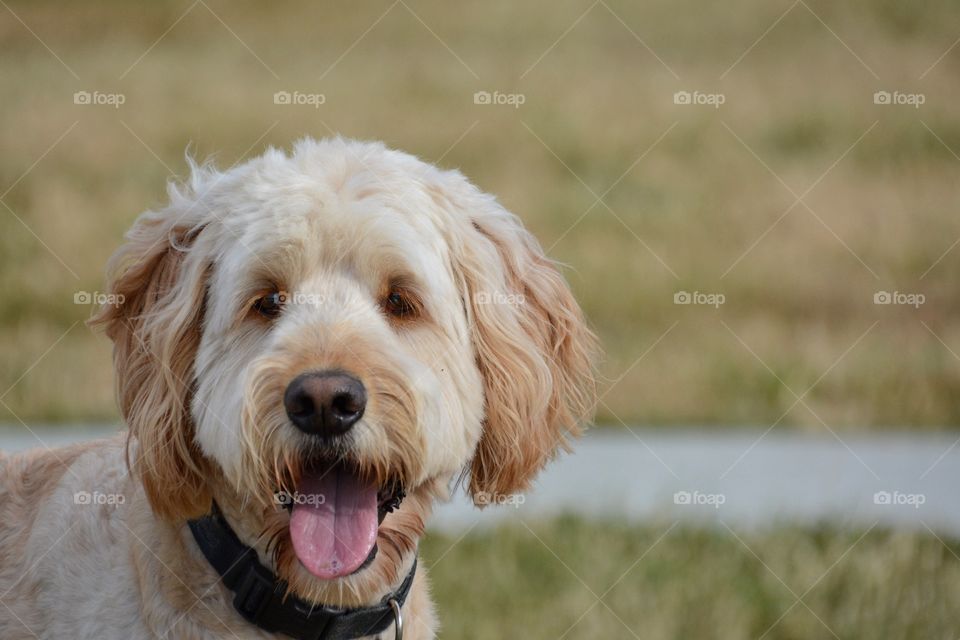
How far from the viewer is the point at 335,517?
337 cm

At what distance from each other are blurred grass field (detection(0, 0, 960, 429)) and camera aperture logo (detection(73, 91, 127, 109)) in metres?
0.13

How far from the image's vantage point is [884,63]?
15.1m

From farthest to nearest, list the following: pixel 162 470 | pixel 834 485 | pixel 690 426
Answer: pixel 690 426
pixel 834 485
pixel 162 470

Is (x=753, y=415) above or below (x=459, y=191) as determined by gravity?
below

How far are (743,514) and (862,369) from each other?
310 cm

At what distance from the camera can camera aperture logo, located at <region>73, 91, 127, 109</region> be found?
42.8 ft

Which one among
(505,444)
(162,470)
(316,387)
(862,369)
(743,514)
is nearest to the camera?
(316,387)

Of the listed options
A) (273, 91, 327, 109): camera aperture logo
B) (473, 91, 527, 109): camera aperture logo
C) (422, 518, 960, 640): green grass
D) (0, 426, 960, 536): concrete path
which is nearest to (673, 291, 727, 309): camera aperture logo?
(0, 426, 960, 536): concrete path

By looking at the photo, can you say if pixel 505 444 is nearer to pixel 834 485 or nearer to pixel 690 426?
pixel 834 485

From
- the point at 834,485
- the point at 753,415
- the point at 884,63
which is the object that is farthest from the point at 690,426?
the point at 884,63

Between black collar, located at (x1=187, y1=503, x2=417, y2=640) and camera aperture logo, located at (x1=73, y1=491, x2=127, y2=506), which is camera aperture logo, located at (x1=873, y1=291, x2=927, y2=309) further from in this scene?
camera aperture logo, located at (x1=73, y1=491, x2=127, y2=506)

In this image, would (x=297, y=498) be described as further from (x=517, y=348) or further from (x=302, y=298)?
(x=517, y=348)

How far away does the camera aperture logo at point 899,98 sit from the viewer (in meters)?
13.9

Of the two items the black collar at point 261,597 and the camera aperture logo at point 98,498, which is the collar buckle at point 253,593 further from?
the camera aperture logo at point 98,498
